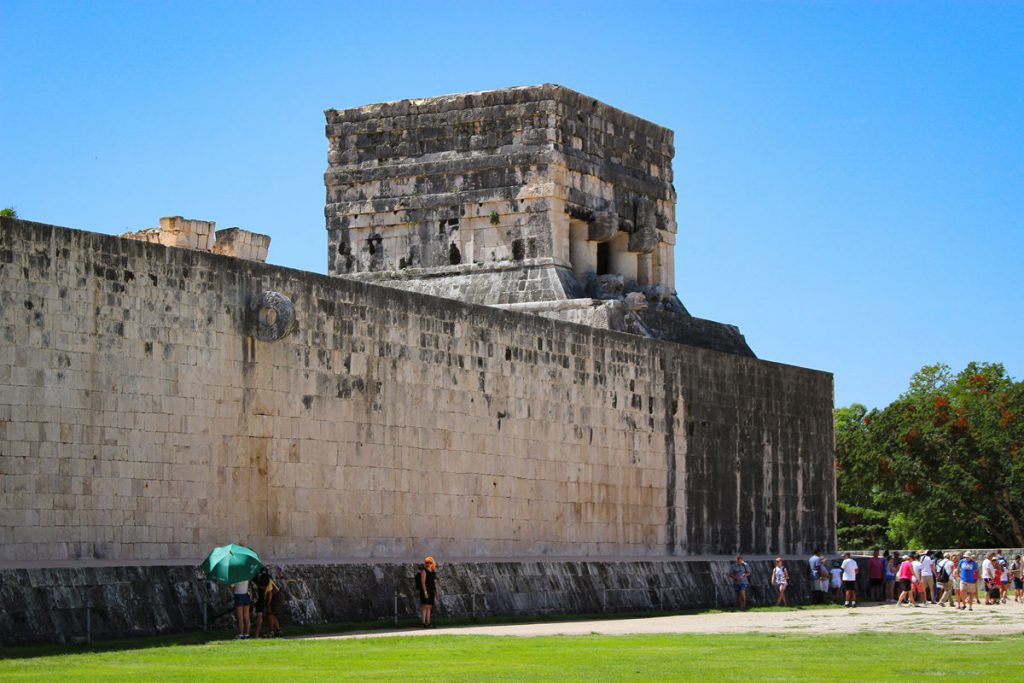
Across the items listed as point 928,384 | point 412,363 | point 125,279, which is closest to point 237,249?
point 412,363

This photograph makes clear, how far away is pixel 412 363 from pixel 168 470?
4775 mm

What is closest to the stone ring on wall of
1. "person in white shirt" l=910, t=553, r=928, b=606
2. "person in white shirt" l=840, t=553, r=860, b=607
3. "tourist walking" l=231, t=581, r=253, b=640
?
"tourist walking" l=231, t=581, r=253, b=640

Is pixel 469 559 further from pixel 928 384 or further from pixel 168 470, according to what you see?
pixel 928 384

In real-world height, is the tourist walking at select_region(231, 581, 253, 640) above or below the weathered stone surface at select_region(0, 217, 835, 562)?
below

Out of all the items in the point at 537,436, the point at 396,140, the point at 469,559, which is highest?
the point at 396,140

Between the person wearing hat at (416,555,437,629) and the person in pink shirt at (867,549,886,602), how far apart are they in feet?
45.5

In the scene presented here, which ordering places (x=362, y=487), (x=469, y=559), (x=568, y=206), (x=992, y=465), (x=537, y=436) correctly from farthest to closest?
(x=992, y=465) → (x=568, y=206) → (x=537, y=436) → (x=469, y=559) → (x=362, y=487)

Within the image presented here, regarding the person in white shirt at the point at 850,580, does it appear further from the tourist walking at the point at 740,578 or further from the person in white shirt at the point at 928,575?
the tourist walking at the point at 740,578

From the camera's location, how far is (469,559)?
24734 millimetres

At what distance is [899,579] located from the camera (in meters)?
31.3

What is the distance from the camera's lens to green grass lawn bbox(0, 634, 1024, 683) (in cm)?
1435

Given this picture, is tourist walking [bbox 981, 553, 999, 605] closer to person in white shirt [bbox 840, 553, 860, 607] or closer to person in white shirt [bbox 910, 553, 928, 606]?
person in white shirt [bbox 910, 553, 928, 606]

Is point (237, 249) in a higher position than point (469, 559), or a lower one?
higher

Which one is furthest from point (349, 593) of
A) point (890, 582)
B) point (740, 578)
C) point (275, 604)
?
point (890, 582)
